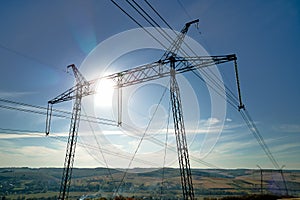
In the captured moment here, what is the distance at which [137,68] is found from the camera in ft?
78.4

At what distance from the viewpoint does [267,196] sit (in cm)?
3666

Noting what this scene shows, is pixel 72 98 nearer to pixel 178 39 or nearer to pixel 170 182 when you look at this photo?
pixel 178 39

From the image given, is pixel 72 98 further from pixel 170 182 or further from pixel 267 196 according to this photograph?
pixel 170 182

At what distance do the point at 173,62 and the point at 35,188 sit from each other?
536 ft

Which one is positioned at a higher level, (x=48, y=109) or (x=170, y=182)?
(x=48, y=109)

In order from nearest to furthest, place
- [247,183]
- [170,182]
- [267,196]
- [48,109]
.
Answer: [48,109]
[267,196]
[247,183]
[170,182]

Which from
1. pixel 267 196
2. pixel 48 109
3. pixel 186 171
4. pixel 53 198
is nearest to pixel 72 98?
pixel 48 109

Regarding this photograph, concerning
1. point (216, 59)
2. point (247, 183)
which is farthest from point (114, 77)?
point (247, 183)

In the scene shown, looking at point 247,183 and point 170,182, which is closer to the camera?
point 247,183

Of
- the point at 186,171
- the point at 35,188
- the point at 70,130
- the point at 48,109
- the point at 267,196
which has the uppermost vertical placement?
the point at 48,109

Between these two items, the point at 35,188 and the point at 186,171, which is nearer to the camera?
the point at 186,171

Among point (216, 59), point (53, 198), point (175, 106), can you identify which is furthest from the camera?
point (53, 198)

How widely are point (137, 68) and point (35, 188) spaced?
16032 centimetres

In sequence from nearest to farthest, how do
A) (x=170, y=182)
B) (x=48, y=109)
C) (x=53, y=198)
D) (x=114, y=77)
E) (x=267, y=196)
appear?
(x=114, y=77)
(x=48, y=109)
(x=267, y=196)
(x=53, y=198)
(x=170, y=182)
